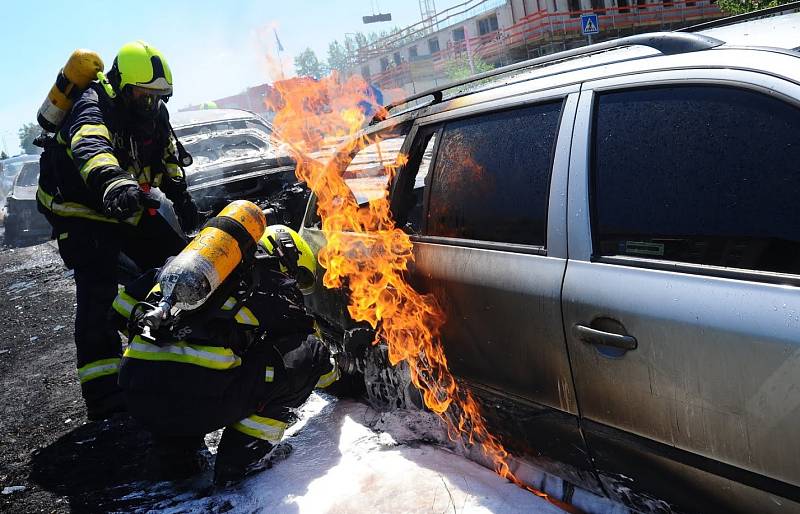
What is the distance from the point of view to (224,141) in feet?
27.5

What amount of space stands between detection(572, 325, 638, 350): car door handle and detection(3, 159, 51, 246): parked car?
50.1 feet

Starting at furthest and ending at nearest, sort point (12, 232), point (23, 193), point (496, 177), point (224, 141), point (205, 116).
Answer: point (12, 232) < point (23, 193) < point (205, 116) < point (224, 141) < point (496, 177)

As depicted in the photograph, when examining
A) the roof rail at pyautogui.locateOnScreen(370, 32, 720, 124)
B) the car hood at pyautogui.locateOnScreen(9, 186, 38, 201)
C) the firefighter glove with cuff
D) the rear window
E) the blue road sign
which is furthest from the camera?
the rear window

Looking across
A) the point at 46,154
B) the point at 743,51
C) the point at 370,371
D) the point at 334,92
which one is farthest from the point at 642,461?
the point at 334,92

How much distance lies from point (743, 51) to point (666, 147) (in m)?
0.35

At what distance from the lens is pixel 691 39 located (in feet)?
6.52

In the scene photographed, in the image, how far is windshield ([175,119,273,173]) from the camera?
7992mm

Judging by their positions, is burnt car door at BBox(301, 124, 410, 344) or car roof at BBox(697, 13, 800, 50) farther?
burnt car door at BBox(301, 124, 410, 344)

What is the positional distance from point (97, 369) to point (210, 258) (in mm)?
1753

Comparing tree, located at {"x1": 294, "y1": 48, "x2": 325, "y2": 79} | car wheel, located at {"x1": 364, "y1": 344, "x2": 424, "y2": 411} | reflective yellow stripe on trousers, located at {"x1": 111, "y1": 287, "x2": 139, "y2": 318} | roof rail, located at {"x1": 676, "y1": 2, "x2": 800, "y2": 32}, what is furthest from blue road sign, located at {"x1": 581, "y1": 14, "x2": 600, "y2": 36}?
tree, located at {"x1": 294, "y1": 48, "x2": 325, "y2": 79}

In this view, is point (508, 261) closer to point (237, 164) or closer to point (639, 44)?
point (639, 44)

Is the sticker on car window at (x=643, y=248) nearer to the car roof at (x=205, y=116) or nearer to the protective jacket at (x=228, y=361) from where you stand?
the protective jacket at (x=228, y=361)

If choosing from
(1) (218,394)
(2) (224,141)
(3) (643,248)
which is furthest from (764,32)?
(2) (224,141)

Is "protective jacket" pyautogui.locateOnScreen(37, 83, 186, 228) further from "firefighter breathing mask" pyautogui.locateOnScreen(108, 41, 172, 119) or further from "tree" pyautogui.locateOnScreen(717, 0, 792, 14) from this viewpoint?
"tree" pyautogui.locateOnScreen(717, 0, 792, 14)
